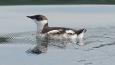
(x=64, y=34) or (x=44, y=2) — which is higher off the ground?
(x=64, y=34)

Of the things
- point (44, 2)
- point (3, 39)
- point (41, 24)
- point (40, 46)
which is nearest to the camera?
point (40, 46)

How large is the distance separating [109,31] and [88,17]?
370 centimetres

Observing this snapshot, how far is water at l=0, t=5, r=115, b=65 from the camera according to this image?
782 inches

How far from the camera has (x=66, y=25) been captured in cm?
2725

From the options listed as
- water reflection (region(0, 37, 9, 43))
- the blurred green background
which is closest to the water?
water reflection (region(0, 37, 9, 43))

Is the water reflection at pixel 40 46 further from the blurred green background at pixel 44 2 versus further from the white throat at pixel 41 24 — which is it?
the blurred green background at pixel 44 2

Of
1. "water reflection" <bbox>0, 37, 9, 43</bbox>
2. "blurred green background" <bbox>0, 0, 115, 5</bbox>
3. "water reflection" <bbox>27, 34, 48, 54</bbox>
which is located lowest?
"blurred green background" <bbox>0, 0, 115, 5</bbox>

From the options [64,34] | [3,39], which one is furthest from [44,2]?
[3,39]

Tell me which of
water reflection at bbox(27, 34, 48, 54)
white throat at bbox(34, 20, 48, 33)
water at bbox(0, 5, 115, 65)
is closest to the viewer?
water at bbox(0, 5, 115, 65)

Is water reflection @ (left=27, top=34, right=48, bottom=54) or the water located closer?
the water

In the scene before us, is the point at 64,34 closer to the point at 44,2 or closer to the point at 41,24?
the point at 41,24

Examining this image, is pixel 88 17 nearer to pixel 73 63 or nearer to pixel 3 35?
pixel 3 35

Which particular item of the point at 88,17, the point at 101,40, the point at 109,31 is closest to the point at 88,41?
the point at 101,40

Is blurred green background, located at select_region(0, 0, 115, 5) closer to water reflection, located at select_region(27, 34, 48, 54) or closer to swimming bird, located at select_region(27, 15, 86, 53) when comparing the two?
swimming bird, located at select_region(27, 15, 86, 53)
